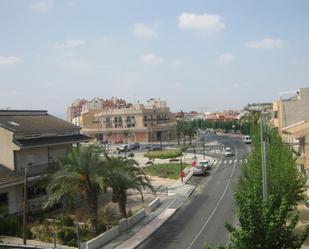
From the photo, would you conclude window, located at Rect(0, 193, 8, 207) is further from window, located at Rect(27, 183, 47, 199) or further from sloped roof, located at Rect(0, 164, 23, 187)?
window, located at Rect(27, 183, 47, 199)

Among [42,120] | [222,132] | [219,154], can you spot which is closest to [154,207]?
[42,120]

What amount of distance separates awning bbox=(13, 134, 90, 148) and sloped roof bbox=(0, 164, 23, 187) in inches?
89.1

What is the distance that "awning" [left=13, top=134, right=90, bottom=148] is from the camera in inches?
1393

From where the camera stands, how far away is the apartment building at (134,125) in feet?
402

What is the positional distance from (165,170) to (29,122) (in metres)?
26.5

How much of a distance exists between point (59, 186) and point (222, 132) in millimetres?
146323

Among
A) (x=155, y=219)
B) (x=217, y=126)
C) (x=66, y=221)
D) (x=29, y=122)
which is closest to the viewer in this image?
(x=66, y=221)

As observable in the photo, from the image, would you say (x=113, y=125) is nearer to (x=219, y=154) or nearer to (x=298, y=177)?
(x=219, y=154)

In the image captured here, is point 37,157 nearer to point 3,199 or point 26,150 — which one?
point 26,150

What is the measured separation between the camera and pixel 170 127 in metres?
128

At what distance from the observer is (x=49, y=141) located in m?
38.4

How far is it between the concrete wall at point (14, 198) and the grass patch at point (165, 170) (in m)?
26.0

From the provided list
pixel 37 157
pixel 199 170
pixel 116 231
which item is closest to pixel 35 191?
pixel 37 157

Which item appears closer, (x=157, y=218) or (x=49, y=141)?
(x=157, y=218)
